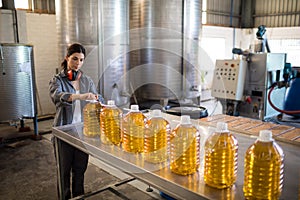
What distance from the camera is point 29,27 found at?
14.6 ft

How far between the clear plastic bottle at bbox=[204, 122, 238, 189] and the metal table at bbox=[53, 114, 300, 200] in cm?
2

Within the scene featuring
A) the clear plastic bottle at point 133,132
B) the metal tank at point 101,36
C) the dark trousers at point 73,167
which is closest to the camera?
the clear plastic bottle at point 133,132

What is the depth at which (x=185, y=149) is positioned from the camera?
1011 mm

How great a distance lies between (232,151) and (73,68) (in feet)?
3.89

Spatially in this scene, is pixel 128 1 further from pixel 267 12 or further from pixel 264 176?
pixel 267 12

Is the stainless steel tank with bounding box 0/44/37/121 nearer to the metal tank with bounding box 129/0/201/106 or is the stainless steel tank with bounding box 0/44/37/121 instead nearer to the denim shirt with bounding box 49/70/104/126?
the metal tank with bounding box 129/0/201/106

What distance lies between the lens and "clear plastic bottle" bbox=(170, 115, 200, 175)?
39.2 inches

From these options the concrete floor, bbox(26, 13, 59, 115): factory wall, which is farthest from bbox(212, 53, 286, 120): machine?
bbox(26, 13, 59, 115): factory wall

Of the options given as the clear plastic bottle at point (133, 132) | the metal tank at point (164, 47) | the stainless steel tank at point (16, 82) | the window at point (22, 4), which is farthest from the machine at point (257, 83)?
the window at point (22, 4)

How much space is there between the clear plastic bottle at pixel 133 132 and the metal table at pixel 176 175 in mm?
31

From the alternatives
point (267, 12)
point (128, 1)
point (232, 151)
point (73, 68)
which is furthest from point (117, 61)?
point (267, 12)

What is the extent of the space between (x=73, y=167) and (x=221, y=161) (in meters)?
1.31

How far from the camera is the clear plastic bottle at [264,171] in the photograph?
797 mm

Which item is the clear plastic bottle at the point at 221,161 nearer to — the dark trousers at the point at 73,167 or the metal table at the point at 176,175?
the metal table at the point at 176,175
